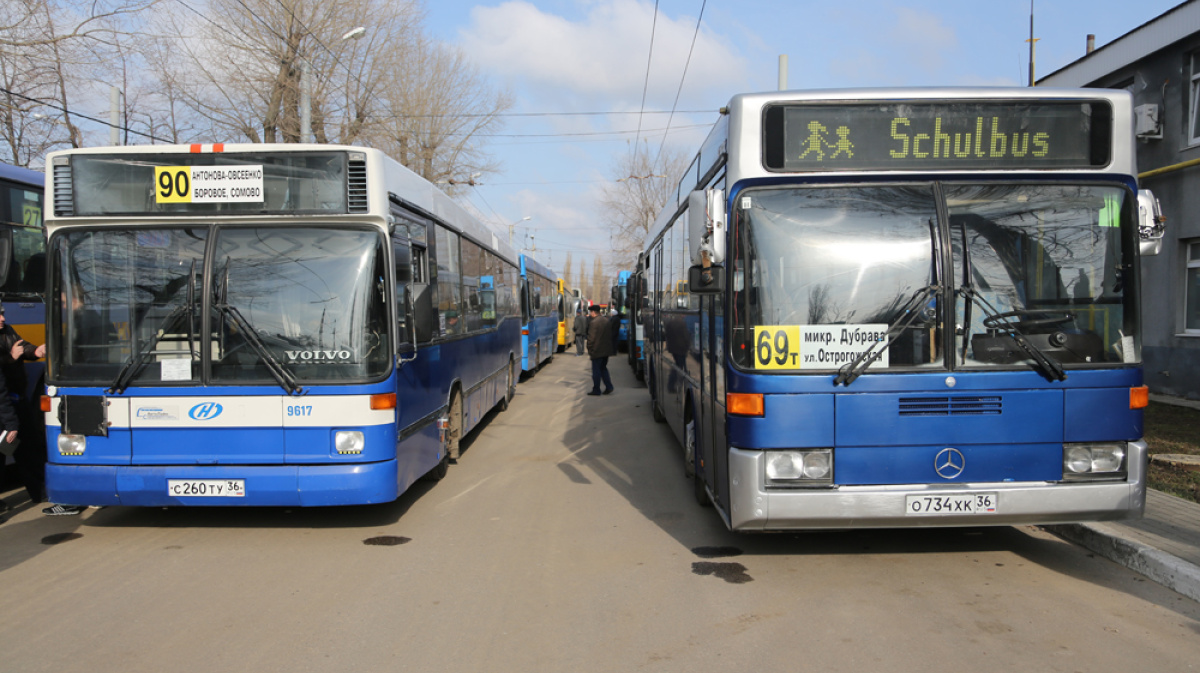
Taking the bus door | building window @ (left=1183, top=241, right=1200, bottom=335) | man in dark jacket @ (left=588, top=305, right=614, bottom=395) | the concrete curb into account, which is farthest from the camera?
man in dark jacket @ (left=588, top=305, right=614, bottom=395)

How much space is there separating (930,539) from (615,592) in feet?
8.43

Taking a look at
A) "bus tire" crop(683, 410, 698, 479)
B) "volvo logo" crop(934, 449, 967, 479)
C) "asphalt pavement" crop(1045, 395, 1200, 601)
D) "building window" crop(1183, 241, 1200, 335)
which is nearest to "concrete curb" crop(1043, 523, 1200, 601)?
"asphalt pavement" crop(1045, 395, 1200, 601)

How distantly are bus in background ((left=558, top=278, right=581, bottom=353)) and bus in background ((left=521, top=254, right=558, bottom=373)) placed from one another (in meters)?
5.67

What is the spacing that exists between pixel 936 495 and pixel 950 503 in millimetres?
95

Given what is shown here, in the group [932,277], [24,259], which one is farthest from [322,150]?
[24,259]

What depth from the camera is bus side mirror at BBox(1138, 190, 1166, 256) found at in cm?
515

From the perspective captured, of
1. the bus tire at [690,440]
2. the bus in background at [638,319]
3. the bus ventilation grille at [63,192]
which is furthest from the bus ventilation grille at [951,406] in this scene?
the bus in background at [638,319]

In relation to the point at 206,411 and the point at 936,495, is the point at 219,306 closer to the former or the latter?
the point at 206,411

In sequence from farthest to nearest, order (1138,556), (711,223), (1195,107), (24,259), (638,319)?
1. (638,319)
2. (1195,107)
3. (24,259)
4. (1138,556)
5. (711,223)

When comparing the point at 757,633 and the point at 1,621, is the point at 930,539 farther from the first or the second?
the point at 1,621

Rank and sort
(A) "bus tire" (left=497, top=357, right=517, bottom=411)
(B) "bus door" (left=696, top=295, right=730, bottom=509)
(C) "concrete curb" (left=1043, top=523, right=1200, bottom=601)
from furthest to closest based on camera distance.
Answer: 1. (A) "bus tire" (left=497, top=357, right=517, bottom=411)
2. (B) "bus door" (left=696, top=295, right=730, bottom=509)
3. (C) "concrete curb" (left=1043, top=523, right=1200, bottom=601)

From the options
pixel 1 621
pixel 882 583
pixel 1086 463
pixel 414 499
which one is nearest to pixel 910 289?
pixel 1086 463

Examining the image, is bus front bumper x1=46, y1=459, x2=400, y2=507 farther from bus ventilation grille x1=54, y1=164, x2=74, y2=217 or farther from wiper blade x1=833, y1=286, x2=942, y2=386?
wiper blade x1=833, y1=286, x2=942, y2=386

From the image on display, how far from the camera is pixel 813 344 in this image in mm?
5012
